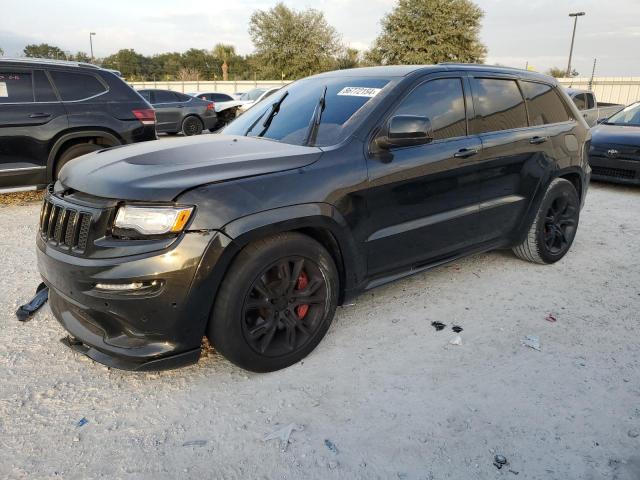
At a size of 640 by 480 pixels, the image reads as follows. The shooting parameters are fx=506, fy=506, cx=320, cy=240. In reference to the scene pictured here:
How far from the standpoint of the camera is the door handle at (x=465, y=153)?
3.62 metres

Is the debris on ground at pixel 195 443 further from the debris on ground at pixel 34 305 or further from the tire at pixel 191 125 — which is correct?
the tire at pixel 191 125

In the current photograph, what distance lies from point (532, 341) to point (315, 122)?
202 centimetres

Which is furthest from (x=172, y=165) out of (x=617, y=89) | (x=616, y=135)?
(x=617, y=89)

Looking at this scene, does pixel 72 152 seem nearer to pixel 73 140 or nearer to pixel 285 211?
pixel 73 140

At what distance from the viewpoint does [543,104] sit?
4.54 meters

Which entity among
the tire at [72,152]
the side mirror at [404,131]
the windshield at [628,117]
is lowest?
the tire at [72,152]

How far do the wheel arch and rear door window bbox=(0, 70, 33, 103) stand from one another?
0.60 m

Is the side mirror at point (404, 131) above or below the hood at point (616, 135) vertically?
above

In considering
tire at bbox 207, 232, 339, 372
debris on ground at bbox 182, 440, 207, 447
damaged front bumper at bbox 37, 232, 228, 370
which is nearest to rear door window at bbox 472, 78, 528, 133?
tire at bbox 207, 232, 339, 372

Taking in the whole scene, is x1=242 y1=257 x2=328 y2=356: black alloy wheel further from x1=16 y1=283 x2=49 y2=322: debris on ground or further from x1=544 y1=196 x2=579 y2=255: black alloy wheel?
x1=544 y1=196 x2=579 y2=255: black alloy wheel

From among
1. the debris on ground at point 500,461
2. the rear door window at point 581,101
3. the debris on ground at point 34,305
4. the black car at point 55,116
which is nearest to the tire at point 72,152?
the black car at point 55,116

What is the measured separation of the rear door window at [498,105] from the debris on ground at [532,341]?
157cm

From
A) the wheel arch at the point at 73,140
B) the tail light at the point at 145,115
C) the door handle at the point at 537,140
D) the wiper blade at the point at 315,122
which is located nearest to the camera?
the wiper blade at the point at 315,122

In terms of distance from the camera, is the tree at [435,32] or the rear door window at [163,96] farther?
the tree at [435,32]
